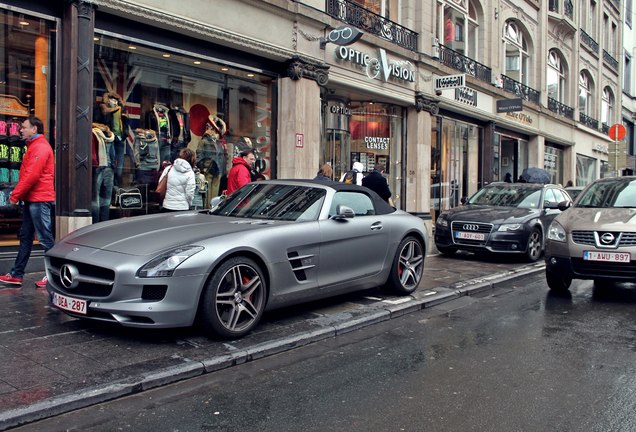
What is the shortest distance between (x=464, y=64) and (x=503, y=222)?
421 inches

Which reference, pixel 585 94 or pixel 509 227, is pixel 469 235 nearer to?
pixel 509 227

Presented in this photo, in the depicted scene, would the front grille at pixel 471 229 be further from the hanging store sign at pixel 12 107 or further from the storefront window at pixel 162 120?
the hanging store sign at pixel 12 107

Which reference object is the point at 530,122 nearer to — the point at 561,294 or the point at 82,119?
the point at 561,294

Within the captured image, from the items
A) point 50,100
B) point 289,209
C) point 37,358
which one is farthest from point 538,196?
point 37,358

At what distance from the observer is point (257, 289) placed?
5488 mm

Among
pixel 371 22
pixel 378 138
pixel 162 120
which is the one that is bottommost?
pixel 162 120

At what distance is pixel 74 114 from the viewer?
28.7 feet

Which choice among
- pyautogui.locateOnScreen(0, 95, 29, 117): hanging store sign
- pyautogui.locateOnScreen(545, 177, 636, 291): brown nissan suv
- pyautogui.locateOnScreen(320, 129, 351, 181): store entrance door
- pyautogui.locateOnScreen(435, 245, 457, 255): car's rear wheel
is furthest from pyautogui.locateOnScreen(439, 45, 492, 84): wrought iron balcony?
pyautogui.locateOnScreen(0, 95, 29, 117): hanging store sign

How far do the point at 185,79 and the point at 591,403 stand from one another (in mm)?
9436

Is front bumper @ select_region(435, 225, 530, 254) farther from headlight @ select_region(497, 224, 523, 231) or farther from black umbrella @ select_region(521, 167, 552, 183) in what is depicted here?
black umbrella @ select_region(521, 167, 552, 183)

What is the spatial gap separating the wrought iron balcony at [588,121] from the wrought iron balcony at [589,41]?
381 centimetres

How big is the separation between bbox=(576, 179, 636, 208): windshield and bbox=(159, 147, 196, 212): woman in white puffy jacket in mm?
5882

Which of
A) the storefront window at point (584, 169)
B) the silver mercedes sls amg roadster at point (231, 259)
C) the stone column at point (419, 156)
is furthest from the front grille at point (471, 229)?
the storefront window at point (584, 169)

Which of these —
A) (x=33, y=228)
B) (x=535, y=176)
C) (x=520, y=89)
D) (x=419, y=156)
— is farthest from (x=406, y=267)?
(x=520, y=89)
